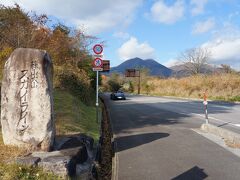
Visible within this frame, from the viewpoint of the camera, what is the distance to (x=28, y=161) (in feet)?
16.6

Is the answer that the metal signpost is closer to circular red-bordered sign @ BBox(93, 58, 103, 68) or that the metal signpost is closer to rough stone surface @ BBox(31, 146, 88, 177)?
circular red-bordered sign @ BBox(93, 58, 103, 68)

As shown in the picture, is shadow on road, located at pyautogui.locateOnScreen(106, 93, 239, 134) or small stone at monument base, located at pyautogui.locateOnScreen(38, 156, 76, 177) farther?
shadow on road, located at pyautogui.locateOnScreen(106, 93, 239, 134)

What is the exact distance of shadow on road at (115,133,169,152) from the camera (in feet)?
28.1

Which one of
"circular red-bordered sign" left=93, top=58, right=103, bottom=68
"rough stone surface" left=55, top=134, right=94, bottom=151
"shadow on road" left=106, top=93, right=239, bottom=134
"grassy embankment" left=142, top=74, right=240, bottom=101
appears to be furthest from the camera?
"grassy embankment" left=142, top=74, right=240, bottom=101

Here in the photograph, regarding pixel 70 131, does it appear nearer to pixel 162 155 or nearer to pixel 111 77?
pixel 162 155

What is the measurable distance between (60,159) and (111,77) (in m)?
85.4

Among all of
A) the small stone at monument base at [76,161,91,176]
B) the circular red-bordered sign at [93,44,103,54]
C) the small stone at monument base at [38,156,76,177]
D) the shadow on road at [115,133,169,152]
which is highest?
the circular red-bordered sign at [93,44,103,54]

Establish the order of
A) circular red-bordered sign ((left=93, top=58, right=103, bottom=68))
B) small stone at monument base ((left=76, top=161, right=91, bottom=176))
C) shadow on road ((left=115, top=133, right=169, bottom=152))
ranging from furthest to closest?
circular red-bordered sign ((left=93, top=58, right=103, bottom=68)), shadow on road ((left=115, top=133, right=169, bottom=152)), small stone at monument base ((left=76, top=161, right=91, bottom=176))

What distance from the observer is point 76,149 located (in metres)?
6.00

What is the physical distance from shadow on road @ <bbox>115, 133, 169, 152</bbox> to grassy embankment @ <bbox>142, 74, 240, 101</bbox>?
21.6 metres

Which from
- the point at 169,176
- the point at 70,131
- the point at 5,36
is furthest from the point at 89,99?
the point at 169,176

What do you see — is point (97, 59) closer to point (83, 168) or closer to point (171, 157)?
point (171, 157)

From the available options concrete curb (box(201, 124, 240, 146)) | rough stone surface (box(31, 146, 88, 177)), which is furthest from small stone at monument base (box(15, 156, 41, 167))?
concrete curb (box(201, 124, 240, 146))

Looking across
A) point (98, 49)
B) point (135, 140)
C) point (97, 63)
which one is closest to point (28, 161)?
point (135, 140)
